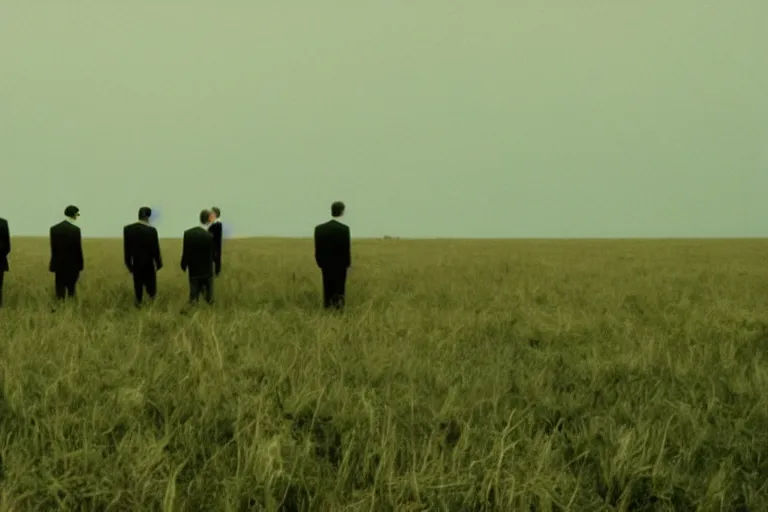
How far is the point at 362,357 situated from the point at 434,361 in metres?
0.74

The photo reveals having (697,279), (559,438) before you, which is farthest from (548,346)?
(697,279)

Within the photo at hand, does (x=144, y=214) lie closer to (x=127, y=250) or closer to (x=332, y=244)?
(x=127, y=250)

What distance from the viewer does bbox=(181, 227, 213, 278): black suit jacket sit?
1298 cm

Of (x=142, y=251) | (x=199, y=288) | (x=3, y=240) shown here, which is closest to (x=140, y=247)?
(x=142, y=251)

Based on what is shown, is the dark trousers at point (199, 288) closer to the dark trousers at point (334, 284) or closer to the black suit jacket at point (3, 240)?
the dark trousers at point (334, 284)

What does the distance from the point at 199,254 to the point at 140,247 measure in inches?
43.8

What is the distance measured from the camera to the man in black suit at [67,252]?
1327cm

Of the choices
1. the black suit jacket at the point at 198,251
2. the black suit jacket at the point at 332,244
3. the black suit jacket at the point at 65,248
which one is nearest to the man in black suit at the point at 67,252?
the black suit jacket at the point at 65,248

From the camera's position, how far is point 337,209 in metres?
13.2

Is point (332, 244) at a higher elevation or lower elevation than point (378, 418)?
higher

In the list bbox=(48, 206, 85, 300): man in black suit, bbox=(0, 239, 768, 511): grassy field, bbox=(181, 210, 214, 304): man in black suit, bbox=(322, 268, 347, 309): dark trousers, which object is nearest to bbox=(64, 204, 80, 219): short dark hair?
bbox=(48, 206, 85, 300): man in black suit

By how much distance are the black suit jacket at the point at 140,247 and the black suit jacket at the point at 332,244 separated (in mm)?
2929

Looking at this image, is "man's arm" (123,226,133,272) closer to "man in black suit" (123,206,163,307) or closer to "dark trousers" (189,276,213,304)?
"man in black suit" (123,206,163,307)

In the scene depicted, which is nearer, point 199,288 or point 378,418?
point 378,418
